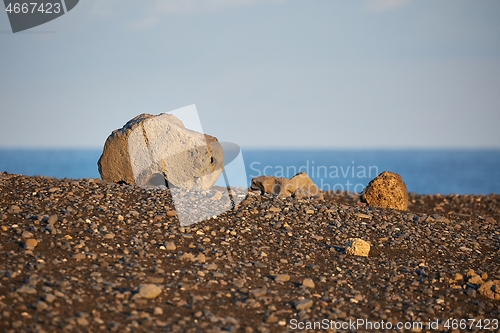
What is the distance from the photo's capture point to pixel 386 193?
37.3 feet

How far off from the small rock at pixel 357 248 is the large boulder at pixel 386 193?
4368mm

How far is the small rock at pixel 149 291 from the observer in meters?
5.10

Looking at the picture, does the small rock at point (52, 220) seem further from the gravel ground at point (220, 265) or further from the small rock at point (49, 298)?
the small rock at point (49, 298)

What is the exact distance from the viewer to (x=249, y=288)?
5629 millimetres

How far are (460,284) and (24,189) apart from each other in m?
6.84

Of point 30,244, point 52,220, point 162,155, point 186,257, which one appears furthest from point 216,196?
point 30,244

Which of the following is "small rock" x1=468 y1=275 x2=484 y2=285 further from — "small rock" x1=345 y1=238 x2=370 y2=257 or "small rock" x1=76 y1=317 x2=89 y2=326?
"small rock" x1=76 y1=317 x2=89 y2=326

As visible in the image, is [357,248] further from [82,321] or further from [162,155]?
[162,155]

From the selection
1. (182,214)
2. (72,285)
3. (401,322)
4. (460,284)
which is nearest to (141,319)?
(72,285)

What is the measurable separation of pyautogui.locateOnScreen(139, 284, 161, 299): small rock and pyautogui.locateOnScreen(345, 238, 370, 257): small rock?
3.03 meters

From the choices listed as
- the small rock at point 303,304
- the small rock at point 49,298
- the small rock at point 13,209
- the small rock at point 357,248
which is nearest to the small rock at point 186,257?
the small rock at point 303,304

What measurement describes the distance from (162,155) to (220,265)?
4089 millimetres

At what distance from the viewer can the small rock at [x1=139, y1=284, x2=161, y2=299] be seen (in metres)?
5.10

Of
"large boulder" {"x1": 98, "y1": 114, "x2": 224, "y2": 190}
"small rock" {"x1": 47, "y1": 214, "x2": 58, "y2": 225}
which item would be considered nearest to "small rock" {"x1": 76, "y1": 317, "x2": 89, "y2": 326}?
"small rock" {"x1": 47, "y1": 214, "x2": 58, "y2": 225}
